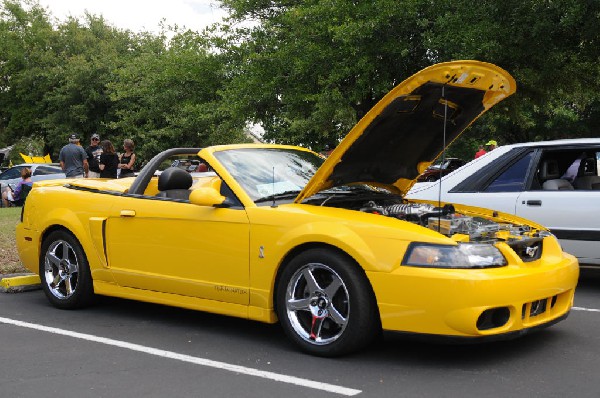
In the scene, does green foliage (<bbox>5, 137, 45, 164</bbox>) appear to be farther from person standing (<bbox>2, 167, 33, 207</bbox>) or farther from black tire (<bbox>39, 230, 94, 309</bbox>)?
black tire (<bbox>39, 230, 94, 309</bbox>)

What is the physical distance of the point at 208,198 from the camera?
16.4 feet

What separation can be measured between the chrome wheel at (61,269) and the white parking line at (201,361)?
20.2 inches

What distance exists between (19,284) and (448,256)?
4.60m

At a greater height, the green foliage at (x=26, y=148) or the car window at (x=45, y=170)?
the green foliage at (x=26, y=148)

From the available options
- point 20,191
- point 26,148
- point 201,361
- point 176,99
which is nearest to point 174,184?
point 201,361

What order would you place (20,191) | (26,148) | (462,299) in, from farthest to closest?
(26,148)
(20,191)
(462,299)

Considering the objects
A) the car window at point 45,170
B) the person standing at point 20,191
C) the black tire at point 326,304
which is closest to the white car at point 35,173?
the car window at point 45,170

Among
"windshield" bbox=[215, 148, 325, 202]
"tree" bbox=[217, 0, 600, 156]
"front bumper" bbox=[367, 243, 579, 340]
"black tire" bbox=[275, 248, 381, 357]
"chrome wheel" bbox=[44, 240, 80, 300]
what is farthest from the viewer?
"tree" bbox=[217, 0, 600, 156]

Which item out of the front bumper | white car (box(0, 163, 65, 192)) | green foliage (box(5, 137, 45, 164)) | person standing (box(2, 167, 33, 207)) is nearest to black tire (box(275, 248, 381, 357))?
the front bumper

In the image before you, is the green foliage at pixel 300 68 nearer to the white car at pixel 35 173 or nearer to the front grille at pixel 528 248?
the white car at pixel 35 173

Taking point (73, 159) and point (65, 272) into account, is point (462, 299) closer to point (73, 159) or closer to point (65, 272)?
point (65, 272)

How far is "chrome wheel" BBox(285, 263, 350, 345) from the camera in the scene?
4.55 m

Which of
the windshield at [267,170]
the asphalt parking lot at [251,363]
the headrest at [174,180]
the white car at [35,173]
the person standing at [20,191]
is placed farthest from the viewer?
the white car at [35,173]

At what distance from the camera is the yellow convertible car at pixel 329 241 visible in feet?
14.1
